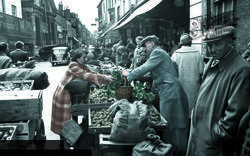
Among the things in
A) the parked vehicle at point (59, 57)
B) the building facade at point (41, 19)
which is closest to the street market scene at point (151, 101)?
the parked vehicle at point (59, 57)

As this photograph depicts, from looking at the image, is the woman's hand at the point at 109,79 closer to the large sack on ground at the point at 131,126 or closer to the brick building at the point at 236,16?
the large sack on ground at the point at 131,126

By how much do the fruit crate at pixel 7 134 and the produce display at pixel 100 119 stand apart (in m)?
1.13

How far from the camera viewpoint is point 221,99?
2.14 meters

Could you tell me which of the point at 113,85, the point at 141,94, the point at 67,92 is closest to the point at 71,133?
the point at 67,92

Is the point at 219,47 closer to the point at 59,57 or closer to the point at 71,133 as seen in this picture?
the point at 71,133

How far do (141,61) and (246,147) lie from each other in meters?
5.67

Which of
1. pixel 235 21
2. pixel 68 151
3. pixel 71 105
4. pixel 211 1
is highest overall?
pixel 211 1

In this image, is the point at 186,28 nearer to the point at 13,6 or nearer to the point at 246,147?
the point at 246,147

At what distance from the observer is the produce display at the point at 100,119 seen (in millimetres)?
3049

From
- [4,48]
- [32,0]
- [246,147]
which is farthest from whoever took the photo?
[32,0]

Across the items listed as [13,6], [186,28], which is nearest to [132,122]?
[186,28]

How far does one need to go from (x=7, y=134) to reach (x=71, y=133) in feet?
2.90

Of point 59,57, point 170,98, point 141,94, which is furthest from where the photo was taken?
point 59,57

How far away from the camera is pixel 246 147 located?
5.82 ft
